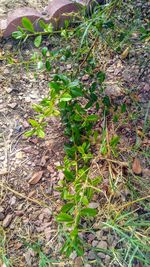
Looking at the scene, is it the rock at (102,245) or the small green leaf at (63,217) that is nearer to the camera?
the small green leaf at (63,217)

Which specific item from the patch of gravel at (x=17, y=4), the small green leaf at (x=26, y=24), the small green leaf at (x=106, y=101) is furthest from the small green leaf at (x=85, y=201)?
the patch of gravel at (x=17, y=4)

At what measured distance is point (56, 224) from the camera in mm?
1356

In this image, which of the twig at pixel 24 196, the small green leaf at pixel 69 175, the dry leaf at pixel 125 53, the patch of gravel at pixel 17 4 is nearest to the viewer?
the small green leaf at pixel 69 175

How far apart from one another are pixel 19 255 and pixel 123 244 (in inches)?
13.6

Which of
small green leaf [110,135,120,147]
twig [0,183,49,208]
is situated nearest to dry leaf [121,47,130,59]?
small green leaf [110,135,120,147]

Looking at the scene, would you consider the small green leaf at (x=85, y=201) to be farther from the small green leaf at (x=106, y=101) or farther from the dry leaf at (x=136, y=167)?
the small green leaf at (x=106, y=101)

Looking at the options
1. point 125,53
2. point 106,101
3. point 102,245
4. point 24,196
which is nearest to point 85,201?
point 102,245

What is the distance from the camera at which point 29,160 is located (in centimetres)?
149

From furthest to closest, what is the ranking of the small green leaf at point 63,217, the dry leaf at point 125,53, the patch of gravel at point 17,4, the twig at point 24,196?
the patch of gravel at point 17,4 < the dry leaf at point 125,53 < the twig at point 24,196 < the small green leaf at point 63,217

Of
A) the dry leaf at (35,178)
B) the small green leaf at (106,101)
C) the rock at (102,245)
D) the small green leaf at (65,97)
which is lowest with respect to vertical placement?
the rock at (102,245)

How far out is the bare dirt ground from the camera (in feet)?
4.38

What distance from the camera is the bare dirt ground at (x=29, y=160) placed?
1.34 m

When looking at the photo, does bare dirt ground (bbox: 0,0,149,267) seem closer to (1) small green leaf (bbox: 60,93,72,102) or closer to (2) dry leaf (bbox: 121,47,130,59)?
(2) dry leaf (bbox: 121,47,130,59)

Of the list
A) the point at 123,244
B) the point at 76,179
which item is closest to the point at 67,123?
the point at 76,179
